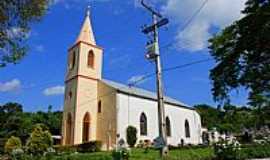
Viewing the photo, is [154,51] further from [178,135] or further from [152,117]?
[178,135]

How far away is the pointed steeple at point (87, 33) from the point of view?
38.5 meters

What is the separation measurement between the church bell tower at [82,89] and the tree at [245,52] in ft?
52.8

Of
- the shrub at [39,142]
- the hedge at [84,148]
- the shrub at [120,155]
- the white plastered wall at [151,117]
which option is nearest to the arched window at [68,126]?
the shrub at [39,142]

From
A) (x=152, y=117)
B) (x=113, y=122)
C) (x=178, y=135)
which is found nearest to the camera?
(x=113, y=122)

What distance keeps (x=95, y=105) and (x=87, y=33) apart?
363 inches

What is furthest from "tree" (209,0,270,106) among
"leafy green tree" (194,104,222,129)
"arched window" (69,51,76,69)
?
"leafy green tree" (194,104,222,129)

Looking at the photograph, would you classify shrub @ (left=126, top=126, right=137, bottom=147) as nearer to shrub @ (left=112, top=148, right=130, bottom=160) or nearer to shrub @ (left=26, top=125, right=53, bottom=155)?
shrub @ (left=26, top=125, right=53, bottom=155)

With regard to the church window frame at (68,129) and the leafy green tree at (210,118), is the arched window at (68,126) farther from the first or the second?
the leafy green tree at (210,118)

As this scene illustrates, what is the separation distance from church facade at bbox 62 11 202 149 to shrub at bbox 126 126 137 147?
539 mm

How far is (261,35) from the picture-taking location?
18562mm

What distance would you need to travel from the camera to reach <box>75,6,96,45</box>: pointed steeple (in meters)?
38.5

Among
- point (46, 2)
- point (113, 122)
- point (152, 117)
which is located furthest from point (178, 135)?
point (46, 2)

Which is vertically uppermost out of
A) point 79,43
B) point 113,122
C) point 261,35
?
point 79,43

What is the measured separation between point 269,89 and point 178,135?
2203cm
